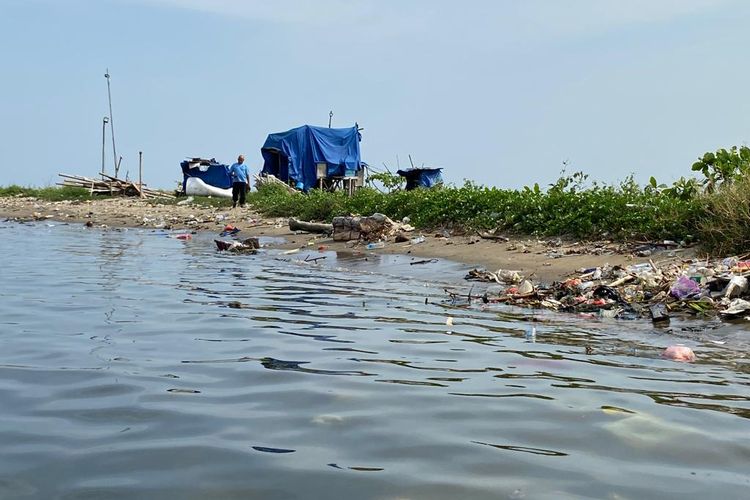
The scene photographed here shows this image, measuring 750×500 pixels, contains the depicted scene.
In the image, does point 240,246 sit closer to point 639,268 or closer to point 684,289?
point 639,268

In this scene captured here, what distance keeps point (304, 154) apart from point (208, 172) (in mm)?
3544

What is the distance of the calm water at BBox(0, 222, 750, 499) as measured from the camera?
7.64ft

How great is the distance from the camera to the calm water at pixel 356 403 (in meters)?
2.33

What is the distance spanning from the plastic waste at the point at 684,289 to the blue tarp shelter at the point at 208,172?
2149 cm

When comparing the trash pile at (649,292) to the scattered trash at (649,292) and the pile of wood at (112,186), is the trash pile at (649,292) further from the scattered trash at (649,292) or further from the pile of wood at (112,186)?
the pile of wood at (112,186)

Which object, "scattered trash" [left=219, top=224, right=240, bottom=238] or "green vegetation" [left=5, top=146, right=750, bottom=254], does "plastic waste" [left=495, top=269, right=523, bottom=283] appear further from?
"scattered trash" [left=219, top=224, right=240, bottom=238]

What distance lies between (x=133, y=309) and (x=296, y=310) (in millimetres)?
1216

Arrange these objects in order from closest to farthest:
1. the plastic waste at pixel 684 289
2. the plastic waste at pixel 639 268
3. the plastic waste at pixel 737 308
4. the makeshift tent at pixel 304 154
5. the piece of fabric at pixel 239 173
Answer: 1. the plastic waste at pixel 737 308
2. the plastic waste at pixel 684 289
3. the plastic waste at pixel 639 268
4. the piece of fabric at pixel 239 173
5. the makeshift tent at pixel 304 154

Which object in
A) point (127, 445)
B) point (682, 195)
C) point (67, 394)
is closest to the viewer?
point (127, 445)

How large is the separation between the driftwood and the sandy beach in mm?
135

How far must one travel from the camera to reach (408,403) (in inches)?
127

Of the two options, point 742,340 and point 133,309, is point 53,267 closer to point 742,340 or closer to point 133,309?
point 133,309

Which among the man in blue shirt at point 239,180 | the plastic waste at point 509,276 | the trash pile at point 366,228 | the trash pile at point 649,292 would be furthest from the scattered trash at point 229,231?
the trash pile at point 649,292

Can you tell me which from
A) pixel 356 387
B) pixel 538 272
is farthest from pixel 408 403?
pixel 538 272
